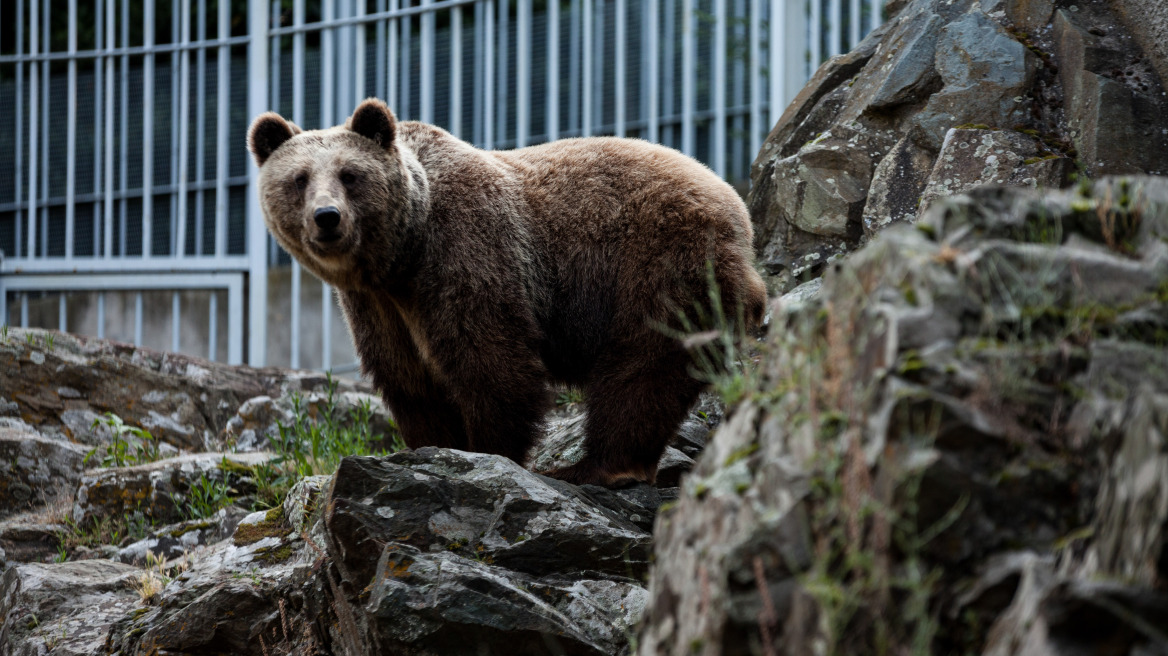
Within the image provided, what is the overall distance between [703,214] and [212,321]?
17.9 feet

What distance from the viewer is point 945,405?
6.75 feet

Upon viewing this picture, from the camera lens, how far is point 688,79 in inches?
330

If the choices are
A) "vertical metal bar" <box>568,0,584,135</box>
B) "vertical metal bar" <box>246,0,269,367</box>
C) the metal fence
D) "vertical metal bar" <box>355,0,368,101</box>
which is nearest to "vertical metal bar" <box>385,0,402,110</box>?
the metal fence

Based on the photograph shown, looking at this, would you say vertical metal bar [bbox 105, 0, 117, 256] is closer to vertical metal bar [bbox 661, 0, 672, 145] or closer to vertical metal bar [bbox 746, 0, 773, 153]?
vertical metal bar [bbox 661, 0, 672, 145]

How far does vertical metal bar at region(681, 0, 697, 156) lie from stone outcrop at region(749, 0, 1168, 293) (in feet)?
5.99

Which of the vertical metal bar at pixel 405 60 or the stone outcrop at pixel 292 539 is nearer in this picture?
the stone outcrop at pixel 292 539

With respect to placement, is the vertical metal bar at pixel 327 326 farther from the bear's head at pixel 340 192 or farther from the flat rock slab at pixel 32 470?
the bear's head at pixel 340 192

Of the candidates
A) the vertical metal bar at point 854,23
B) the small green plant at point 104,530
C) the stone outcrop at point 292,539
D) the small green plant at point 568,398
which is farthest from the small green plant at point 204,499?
the vertical metal bar at point 854,23

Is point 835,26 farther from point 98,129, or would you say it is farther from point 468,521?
point 98,129

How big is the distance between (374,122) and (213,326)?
14.6 ft

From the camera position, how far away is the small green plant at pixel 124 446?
630 centimetres

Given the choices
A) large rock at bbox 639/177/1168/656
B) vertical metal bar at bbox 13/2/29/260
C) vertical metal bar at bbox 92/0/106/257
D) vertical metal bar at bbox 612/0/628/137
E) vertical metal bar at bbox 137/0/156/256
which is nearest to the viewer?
large rock at bbox 639/177/1168/656

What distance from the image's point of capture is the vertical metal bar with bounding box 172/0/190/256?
912 centimetres

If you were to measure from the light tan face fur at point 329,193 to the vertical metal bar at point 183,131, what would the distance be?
4.17 metres
